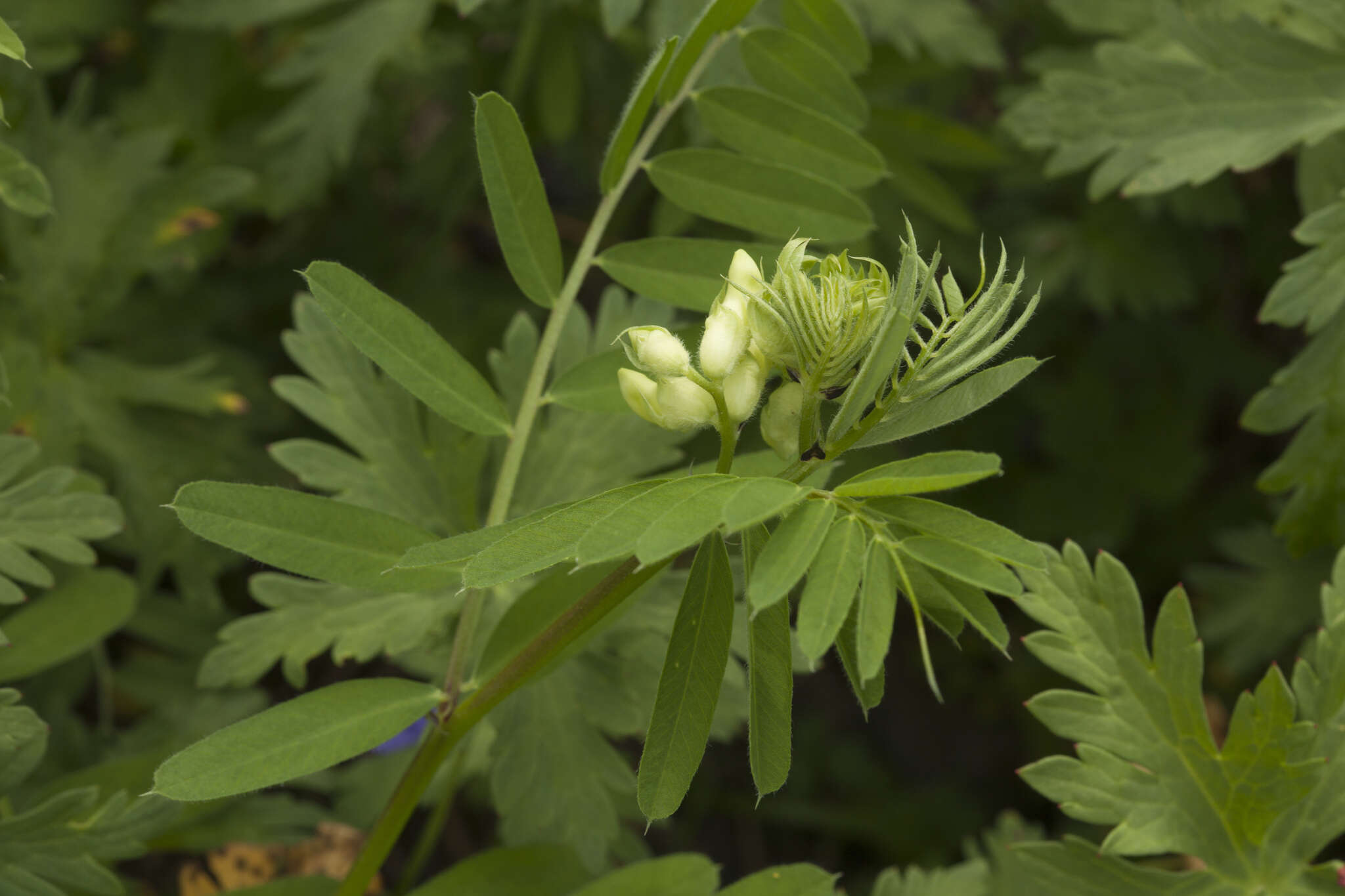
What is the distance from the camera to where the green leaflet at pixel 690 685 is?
0.94 m

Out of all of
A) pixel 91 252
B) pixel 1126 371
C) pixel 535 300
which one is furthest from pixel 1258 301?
pixel 91 252

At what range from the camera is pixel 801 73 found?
1.42 metres

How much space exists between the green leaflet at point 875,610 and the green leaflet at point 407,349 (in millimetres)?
512

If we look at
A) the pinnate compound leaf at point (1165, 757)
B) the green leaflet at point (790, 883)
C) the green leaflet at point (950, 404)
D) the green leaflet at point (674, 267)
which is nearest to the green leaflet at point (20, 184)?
the green leaflet at point (674, 267)

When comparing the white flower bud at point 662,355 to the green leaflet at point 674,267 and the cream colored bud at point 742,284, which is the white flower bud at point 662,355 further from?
the green leaflet at point 674,267

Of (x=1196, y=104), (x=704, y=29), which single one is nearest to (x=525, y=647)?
(x=704, y=29)

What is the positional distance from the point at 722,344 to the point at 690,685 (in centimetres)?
29

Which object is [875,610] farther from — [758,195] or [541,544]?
[758,195]

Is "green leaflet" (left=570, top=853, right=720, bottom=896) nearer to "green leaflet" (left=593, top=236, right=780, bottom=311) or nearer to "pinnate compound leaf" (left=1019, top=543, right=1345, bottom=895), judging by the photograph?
"pinnate compound leaf" (left=1019, top=543, right=1345, bottom=895)

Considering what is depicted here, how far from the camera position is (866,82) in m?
2.42

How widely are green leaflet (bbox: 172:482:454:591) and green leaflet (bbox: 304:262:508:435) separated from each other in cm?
13

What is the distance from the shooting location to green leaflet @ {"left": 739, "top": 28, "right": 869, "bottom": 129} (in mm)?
1402

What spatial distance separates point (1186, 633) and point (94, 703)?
213 centimetres

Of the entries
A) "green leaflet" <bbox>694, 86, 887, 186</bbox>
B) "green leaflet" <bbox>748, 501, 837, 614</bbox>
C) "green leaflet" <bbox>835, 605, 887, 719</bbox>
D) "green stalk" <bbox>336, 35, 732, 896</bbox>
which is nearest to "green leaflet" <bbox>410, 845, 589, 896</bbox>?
"green stalk" <bbox>336, 35, 732, 896</bbox>
